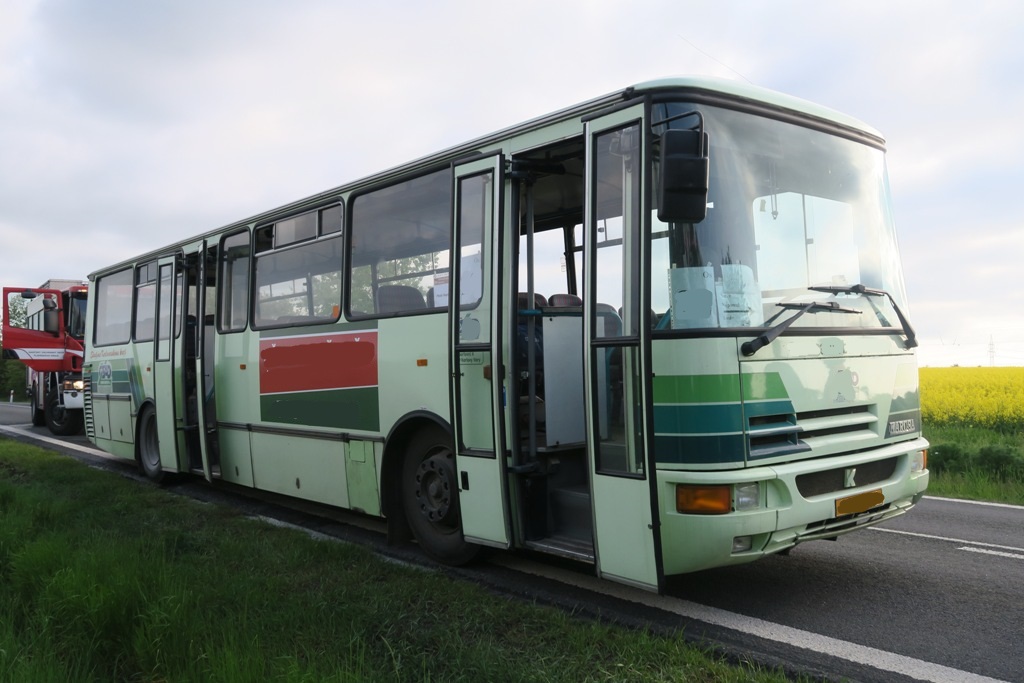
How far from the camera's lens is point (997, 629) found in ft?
14.6

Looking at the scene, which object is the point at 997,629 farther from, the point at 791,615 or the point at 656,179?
the point at 656,179

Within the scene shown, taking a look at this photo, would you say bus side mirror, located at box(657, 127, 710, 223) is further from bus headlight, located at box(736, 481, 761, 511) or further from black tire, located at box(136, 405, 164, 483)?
black tire, located at box(136, 405, 164, 483)

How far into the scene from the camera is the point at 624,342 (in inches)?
183

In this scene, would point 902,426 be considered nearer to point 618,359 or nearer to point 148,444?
point 618,359

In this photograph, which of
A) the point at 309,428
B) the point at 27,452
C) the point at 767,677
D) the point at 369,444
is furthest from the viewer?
the point at 27,452

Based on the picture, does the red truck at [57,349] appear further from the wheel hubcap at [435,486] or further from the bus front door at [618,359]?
the bus front door at [618,359]

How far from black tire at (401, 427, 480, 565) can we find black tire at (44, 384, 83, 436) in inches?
588

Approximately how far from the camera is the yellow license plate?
188 inches

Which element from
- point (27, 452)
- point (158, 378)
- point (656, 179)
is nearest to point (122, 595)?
point (656, 179)

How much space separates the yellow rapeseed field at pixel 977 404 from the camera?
1525 centimetres

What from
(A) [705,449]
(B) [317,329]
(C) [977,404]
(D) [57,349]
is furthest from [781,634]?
(D) [57,349]

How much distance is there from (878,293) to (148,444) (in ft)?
30.8

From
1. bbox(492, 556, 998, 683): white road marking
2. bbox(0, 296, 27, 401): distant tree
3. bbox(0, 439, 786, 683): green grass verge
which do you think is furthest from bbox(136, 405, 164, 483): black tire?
bbox(0, 296, 27, 401): distant tree

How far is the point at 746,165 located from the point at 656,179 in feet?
2.05
